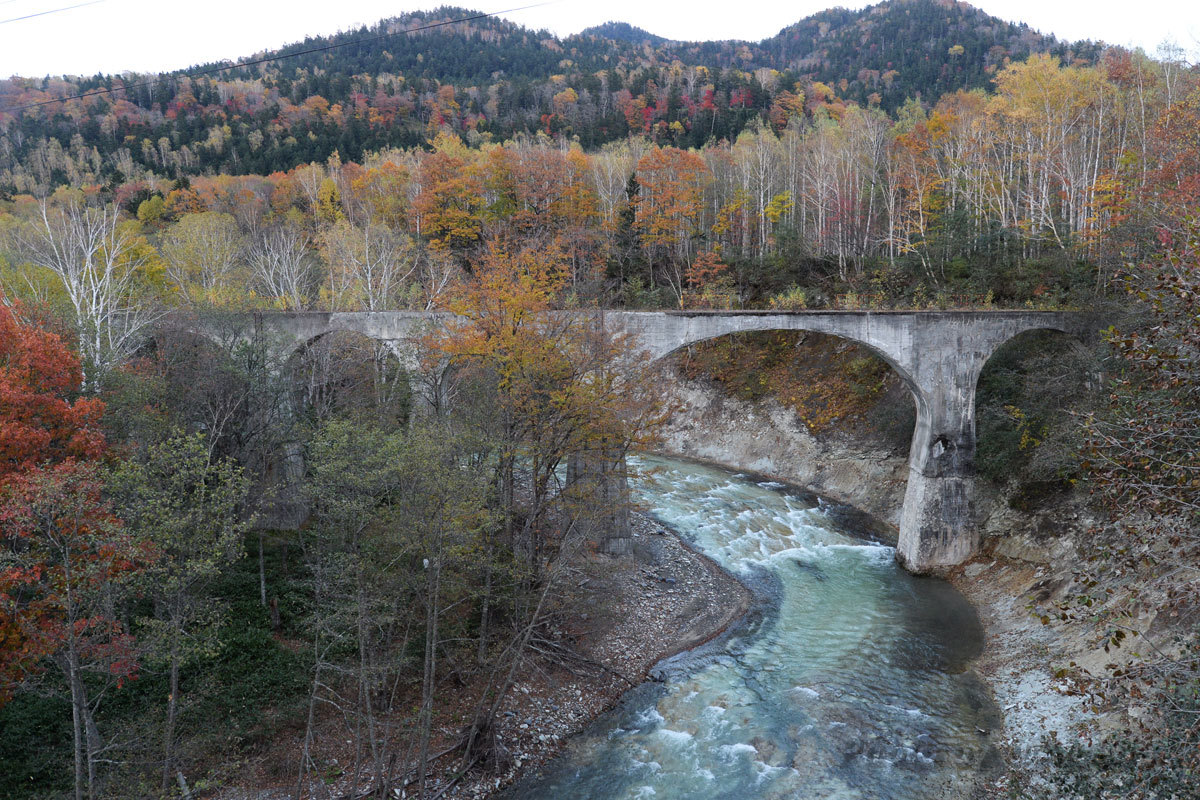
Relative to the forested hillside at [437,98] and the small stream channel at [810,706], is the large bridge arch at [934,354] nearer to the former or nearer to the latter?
the small stream channel at [810,706]

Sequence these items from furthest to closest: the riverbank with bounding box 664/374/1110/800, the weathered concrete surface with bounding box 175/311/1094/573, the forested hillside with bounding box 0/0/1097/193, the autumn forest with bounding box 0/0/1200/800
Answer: the forested hillside with bounding box 0/0/1097/193 → the weathered concrete surface with bounding box 175/311/1094/573 → the riverbank with bounding box 664/374/1110/800 → the autumn forest with bounding box 0/0/1200/800

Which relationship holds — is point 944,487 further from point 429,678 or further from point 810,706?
point 429,678

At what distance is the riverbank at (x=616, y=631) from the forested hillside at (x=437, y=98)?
5069cm

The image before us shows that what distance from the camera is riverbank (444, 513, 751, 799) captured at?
14.8 m

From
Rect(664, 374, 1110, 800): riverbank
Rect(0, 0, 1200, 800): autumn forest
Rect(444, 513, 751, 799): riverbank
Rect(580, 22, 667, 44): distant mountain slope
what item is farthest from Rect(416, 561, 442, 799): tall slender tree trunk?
Rect(580, 22, 667, 44): distant mountain slope

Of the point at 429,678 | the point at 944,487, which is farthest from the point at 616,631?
the point at 944,487

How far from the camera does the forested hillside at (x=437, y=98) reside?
70312 millimetres

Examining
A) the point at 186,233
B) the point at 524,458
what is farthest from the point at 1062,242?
the point at 186,233

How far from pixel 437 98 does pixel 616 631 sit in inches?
3547

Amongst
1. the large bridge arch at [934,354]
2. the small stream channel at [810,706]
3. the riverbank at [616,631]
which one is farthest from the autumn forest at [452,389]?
the small stream channel at [810,706]

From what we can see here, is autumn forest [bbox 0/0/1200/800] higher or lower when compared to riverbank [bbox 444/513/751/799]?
higher

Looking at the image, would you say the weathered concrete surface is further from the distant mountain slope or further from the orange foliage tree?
the distant mountain slope

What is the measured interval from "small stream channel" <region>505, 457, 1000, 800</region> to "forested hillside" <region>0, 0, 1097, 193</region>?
51.4 m

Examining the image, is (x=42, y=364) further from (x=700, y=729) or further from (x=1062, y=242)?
(x=1062, y=242)
